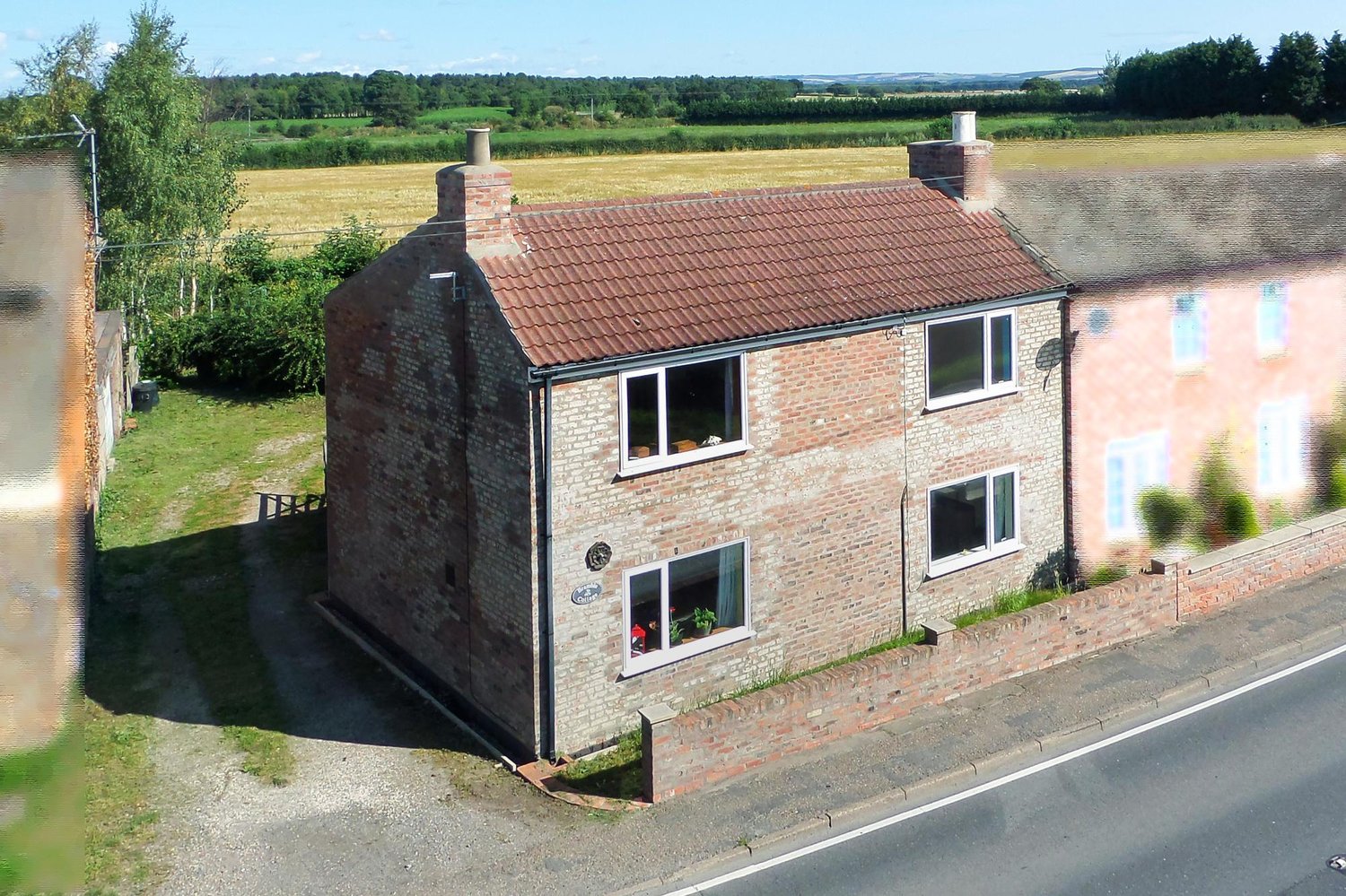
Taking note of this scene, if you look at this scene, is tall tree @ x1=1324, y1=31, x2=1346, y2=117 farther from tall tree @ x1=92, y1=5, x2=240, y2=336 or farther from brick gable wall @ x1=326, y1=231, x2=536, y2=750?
tall tree @ x1=92, y1=5, x2=240, y2=336

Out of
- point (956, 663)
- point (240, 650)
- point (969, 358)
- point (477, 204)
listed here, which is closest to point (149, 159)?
point (240, 650)

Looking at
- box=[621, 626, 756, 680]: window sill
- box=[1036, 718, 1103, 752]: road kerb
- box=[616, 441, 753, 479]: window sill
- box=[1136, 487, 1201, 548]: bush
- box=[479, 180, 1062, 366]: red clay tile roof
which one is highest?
box=[479, 180, 1062, 366]: red clay tile roof

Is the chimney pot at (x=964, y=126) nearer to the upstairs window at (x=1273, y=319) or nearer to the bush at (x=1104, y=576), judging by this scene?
the upstairs window at (x=1273, y=319)

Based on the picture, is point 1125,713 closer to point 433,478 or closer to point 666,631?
point 666,631

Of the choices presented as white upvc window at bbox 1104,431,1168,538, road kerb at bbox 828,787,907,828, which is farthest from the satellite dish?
road kerb at bbox 828,787,907,828

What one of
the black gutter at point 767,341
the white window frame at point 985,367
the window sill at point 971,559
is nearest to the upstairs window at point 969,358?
the white window frame at point 985,367
